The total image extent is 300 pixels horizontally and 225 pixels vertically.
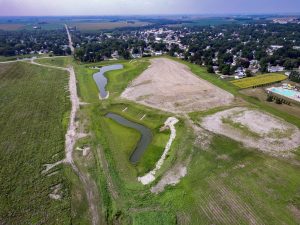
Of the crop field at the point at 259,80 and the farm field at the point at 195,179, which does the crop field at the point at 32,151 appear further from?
the crop field at the point at 259,80

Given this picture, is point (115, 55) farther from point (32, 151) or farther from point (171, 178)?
point (171, 178)

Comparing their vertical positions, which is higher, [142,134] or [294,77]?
[142,134]

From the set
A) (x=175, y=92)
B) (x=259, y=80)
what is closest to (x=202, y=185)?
(x=175, y=92)

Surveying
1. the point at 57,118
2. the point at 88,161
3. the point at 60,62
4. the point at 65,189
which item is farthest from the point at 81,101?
the point at 60,62

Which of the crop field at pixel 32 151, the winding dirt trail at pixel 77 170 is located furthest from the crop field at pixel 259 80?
the crop field at pixel 32 151

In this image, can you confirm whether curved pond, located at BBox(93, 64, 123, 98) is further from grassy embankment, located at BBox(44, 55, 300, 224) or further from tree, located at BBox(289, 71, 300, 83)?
tree, located at BBox(289, 71, 300, 83)
